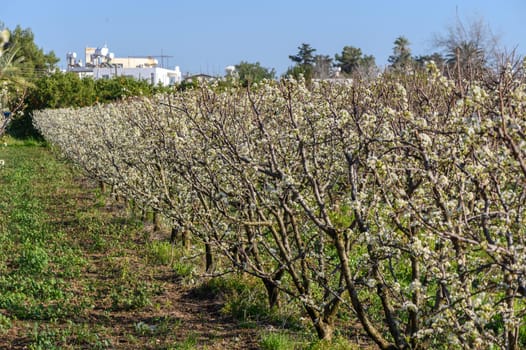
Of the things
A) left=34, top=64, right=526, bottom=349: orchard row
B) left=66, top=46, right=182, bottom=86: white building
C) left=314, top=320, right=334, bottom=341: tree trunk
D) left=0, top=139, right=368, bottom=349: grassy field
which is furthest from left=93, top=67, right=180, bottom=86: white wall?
left=314, top=320, right=334, bottom=341: tree trunk

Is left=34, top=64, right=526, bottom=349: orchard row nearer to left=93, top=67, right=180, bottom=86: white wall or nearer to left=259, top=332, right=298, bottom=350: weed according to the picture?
left=259, top=332, right=298, bottom=350: weed

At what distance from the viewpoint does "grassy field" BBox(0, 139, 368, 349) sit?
614 centimetres

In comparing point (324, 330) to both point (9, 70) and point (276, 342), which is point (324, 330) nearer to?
point (276, 342)

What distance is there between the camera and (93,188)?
17.9 m

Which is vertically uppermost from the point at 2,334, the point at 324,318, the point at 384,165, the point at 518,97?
the point at 518,97

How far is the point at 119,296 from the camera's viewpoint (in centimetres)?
762

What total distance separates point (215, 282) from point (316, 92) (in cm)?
243

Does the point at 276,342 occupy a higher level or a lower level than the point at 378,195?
lower

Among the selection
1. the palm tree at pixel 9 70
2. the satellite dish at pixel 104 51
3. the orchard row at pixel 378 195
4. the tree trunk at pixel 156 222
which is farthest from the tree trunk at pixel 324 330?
the satellite dish at pixel 104 51

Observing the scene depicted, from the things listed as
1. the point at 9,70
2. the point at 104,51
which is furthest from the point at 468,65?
the point at 104,51

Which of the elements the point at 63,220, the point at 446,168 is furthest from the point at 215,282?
the point at 63,220

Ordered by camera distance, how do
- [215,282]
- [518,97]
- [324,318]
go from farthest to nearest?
[215,282] → [324,318] → [518,97]

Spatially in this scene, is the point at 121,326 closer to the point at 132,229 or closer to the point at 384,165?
the point at 384,165

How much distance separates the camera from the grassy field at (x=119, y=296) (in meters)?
6.14
